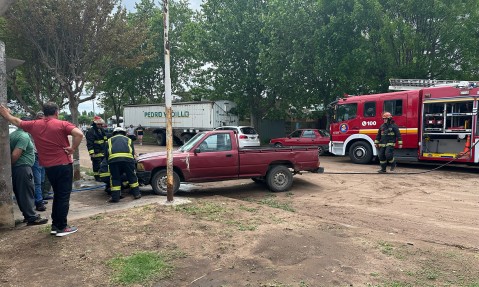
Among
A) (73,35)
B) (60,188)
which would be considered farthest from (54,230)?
(73,35)

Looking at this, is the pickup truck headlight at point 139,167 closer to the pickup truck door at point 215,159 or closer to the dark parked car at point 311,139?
the pickup truck door at point 215,159

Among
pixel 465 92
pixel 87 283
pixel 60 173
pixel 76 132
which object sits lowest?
pixel 87 283

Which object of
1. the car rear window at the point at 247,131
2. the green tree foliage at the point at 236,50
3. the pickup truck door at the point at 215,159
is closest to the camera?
the pickup truck door at the point at 215,159

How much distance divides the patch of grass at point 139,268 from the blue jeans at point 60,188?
1.25 m

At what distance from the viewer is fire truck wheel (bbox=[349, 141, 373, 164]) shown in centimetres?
1391

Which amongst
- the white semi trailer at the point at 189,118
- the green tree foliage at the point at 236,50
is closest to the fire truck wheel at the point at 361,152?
the green tree foliage at the point at 236,50

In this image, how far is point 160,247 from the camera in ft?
15.0

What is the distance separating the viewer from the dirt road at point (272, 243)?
3.82 m

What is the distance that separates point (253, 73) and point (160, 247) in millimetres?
18584

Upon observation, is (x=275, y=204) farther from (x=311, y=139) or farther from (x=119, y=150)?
(x=311, y=139)

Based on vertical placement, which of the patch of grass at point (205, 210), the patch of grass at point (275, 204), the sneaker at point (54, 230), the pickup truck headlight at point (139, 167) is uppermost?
the pickup truck headlight at point (139, 167)

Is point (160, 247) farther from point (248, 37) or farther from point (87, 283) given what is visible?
point (248, 37)

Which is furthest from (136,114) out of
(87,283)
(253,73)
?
(87,283)

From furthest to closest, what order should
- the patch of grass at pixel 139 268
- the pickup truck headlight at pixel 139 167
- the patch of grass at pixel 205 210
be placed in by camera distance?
the pickup truck headlight at pixel 139 167, the patch of grass at pixel 205 210, the patch of grass at pixel 139 268
